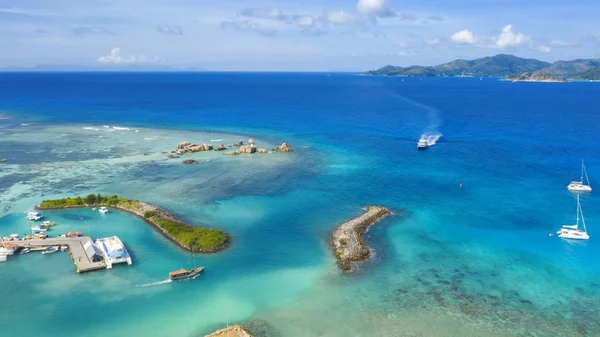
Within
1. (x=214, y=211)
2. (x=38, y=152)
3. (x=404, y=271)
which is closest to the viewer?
(x=404, y=271)

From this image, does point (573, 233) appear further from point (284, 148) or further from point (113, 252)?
point (284, 148)

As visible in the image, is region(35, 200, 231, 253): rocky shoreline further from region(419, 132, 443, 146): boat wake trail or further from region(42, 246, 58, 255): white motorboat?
region(419, 132, 443, 146): boat wake trail

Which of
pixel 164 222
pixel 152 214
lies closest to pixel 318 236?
pixel 164 222

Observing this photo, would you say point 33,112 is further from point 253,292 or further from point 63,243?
point 253,292

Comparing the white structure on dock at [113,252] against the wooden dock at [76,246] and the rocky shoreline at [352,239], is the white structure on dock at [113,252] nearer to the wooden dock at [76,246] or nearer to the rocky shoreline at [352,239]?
the wooden dock at [76,246]

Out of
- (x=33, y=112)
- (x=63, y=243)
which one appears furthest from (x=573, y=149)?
(x=33, y=112)
